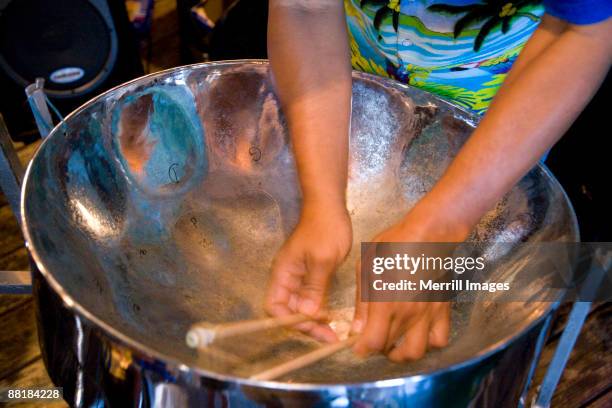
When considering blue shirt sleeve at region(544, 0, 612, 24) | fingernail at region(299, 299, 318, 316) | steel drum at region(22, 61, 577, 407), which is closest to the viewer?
steel drum at region(22, 61, 577, 407)

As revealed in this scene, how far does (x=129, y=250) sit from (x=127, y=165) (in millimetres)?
139

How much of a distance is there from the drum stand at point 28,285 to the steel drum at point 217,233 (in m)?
0.09

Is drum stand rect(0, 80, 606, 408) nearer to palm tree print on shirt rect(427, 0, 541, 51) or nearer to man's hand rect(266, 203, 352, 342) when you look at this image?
man's hand rect(266, 203, 352, 342)

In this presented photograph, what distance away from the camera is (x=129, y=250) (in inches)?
36.2

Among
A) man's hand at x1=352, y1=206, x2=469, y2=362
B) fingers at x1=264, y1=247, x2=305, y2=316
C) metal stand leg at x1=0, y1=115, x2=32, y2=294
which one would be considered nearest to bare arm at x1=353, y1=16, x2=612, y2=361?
man's hand at x1=352, y1=206, x2=469, y2=362

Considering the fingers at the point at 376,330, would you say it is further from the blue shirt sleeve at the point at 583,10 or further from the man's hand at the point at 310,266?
the blue shirt sleeve at the point at 583,10

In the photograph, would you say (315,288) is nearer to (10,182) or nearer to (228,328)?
(228,328)

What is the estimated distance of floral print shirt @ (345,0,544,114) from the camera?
0.95 meters

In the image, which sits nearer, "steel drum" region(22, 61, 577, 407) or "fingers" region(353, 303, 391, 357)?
"steel drum" region(22, 61, 577, 407)

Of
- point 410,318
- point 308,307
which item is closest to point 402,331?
point 410,318

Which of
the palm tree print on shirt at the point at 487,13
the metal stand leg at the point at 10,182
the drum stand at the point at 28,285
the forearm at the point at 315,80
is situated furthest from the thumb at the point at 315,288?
the metal stand leg at the point at 10,182

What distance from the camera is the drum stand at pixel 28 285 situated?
94 cm

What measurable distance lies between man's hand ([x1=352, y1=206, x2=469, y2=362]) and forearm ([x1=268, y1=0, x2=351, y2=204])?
179mm

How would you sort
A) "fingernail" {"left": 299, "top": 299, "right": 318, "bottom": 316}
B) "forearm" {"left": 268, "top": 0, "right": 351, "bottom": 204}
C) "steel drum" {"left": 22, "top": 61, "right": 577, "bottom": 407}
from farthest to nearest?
"forearm" {"left": 268, "top": 0, "right": 351, "bottom": 204} < "fingernail" {"left": 299, "top": 299, "right": 318, "bottom": 316} < "steel drum" {"left": 22, "top": 61, "right": 577, "bottom": 407}
